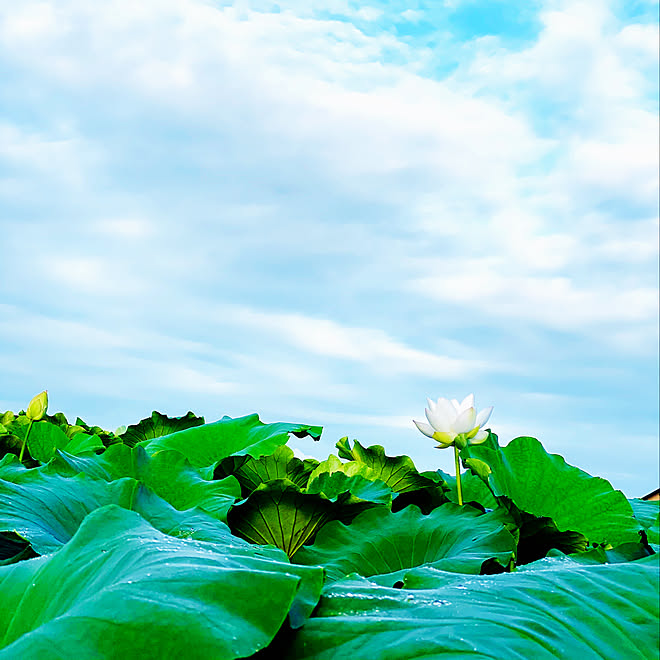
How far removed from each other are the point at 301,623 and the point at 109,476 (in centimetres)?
109

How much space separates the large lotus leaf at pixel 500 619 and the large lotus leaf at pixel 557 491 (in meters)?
1.06

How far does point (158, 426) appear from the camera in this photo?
10.2ft

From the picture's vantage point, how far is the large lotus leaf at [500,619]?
60cm

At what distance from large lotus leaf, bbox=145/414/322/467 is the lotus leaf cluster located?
42 cm

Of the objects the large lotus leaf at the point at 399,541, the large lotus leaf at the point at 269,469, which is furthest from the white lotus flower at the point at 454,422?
the large lotus leaf at the point at 269,469

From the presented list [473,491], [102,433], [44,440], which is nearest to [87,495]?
[473,491]

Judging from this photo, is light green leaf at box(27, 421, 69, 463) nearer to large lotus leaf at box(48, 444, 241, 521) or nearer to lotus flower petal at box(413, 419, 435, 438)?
large lotus leaf at box(48, 444, 241, 521)

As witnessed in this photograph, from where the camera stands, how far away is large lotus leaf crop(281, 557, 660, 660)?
60 cm

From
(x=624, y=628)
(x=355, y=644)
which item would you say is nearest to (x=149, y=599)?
(x=355, y=644)

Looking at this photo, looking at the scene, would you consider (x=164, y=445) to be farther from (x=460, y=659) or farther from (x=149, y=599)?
(x=460, y=659)

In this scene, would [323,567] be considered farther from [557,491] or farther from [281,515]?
[557,491]

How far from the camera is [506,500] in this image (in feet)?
5.17

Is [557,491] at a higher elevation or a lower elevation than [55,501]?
higher

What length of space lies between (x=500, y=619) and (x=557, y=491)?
134 centimetres
